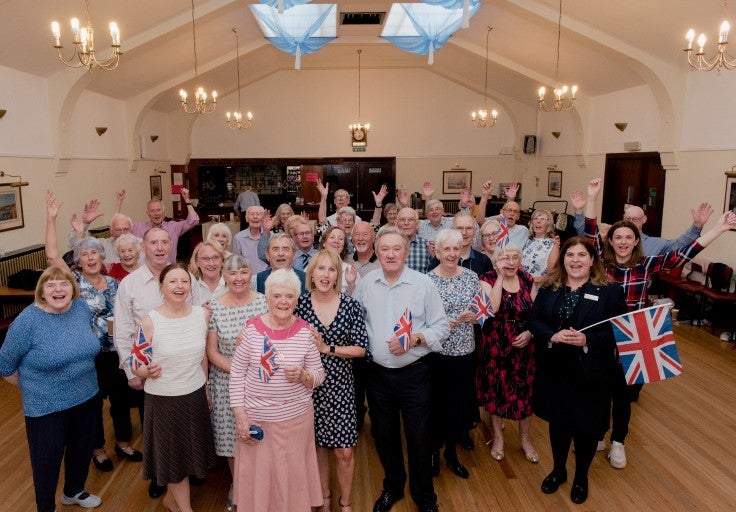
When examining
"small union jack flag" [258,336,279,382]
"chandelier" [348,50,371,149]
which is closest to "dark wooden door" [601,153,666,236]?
"chandelier" [348,50,371,149]

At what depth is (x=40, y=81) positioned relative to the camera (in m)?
8.02

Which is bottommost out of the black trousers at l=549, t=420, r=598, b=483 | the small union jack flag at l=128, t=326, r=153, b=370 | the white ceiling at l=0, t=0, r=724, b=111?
the black trousers at l=549, t=420, r=598, b=483

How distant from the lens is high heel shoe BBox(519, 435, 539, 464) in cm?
393

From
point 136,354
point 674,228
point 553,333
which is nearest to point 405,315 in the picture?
point 553,333

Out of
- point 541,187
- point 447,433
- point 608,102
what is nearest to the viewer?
point 447,433

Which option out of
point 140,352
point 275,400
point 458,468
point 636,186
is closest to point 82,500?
point 140,352

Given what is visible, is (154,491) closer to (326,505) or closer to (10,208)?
(326,505)

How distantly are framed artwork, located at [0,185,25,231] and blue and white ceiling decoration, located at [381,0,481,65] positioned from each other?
22.2ft

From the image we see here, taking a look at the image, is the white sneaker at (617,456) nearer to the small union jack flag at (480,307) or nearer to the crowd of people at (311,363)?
the crowd of people at (311,363)

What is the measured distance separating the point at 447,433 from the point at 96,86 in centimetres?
925

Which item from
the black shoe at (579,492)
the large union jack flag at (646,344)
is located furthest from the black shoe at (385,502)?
the large union jack flag at (646,344)

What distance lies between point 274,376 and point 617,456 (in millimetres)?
2762

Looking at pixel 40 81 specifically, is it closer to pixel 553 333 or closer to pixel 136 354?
pixel 136 354

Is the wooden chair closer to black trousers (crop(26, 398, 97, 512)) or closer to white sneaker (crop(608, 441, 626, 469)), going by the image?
white sneaker (crop(608, 441, 626, 469))
